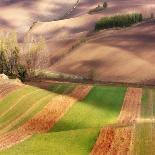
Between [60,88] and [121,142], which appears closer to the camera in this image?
[121,142]

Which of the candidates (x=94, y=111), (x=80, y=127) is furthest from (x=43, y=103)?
(x=80, y=127)

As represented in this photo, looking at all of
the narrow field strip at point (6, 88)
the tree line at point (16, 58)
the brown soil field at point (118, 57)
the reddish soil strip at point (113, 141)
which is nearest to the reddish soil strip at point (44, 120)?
the reddish soil strip at point (113, 141)

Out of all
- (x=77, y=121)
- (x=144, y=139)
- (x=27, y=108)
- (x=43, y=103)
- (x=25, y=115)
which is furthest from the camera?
(x=43, y=103)

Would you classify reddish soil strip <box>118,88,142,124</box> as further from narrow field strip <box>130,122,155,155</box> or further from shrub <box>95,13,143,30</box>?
shrub <box>95,13,143,30</box>

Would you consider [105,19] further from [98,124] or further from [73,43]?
[98,124]

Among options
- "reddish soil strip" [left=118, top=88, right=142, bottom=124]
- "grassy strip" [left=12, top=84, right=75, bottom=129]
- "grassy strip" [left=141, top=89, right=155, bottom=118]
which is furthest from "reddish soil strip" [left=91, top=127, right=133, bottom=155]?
"grassy strip" [left=12, top=84, right=75, bottom=129]

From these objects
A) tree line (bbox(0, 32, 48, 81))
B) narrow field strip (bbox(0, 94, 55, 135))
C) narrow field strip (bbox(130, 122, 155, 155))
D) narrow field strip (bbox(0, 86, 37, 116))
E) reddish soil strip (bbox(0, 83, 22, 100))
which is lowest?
tree line (bbox(0, 32, 48, 81))

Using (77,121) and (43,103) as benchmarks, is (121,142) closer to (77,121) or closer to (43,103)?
(77,121)

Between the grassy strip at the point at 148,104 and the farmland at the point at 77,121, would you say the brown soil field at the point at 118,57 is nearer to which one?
the grassy strip at the point at 148,104
